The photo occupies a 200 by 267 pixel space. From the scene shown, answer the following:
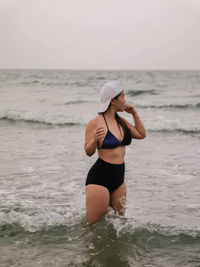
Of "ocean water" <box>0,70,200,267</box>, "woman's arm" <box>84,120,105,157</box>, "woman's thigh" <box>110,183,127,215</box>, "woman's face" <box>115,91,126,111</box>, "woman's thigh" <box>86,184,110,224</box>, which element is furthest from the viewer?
"ocean water" <box>0,70,200,267</box>

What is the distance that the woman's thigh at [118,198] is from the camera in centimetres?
424

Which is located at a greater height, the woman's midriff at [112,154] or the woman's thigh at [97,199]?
the woman's midriff at [112,154]

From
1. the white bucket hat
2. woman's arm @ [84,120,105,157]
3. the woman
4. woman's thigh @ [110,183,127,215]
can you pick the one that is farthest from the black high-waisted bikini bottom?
the white bucket hat

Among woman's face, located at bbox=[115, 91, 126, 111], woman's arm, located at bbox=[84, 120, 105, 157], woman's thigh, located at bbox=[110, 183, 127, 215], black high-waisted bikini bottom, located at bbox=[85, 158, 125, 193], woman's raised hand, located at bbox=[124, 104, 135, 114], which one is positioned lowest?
woman's thigh, located at bbox=[110, 183, 127, 215]

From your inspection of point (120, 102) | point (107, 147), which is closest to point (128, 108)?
point (120, 102)

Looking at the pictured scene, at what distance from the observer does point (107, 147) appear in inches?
157

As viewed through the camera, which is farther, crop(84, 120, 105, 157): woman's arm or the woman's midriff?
the woman's midriff

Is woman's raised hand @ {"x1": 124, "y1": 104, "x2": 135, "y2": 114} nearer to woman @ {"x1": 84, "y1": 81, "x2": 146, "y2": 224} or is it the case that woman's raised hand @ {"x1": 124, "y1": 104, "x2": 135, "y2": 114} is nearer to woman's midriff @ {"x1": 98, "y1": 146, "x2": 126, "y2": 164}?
woman @ {"x1": 84, "y1": 81, "x2": 146, "y2": 224}

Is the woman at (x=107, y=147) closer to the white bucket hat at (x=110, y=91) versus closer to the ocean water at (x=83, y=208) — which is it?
the white bucket hat at (x=110, y=91)

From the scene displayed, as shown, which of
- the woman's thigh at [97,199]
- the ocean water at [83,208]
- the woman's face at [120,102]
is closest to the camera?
the woman's face at [120,102]

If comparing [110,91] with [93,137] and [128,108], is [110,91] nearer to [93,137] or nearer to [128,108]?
[128,108]

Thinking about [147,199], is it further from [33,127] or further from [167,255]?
[33,127]

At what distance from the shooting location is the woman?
3.92 meters

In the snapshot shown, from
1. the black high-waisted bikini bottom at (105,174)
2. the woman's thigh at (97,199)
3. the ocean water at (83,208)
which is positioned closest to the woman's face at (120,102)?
the black high-waisted bikini bottom at (105,174)
